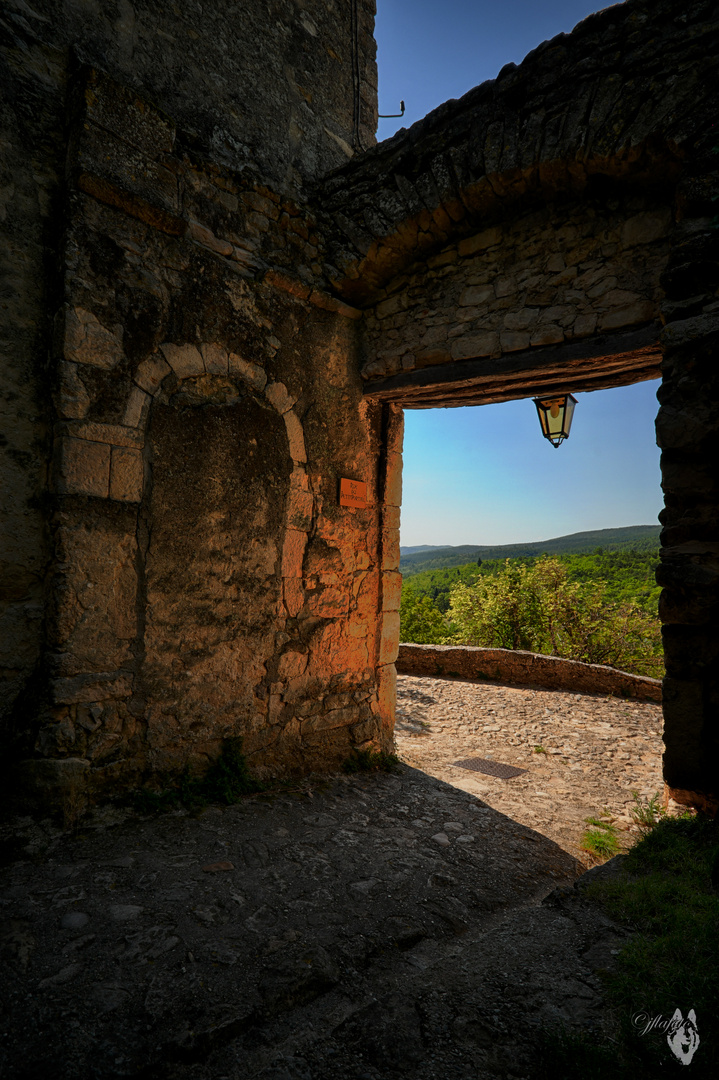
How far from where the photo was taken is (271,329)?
11.4 feet

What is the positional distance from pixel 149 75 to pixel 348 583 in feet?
10.9

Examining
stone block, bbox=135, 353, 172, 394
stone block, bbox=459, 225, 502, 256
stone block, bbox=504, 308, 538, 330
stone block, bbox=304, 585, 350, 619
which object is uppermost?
stone block, bbox=459, 225, 502, 256

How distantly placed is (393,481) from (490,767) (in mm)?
2655

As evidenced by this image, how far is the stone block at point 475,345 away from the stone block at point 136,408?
6.53 ft

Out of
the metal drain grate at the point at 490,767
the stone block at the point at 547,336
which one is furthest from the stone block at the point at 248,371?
the metal drain grate at the point at 490,767

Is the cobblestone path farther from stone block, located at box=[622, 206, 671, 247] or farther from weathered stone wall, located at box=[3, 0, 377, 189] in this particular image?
weathered stone wall, located at box=[3, 0, 377, 189]

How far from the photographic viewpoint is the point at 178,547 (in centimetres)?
294

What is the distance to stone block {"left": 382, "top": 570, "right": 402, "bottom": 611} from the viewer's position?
431 centimetres

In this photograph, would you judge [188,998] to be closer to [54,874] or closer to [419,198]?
[54,874]

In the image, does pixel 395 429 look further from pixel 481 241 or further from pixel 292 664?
pixel 292 664

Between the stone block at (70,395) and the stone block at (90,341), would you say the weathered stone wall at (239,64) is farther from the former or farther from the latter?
the stone block at (70,395)

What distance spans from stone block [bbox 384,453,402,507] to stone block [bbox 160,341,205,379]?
1727 mm

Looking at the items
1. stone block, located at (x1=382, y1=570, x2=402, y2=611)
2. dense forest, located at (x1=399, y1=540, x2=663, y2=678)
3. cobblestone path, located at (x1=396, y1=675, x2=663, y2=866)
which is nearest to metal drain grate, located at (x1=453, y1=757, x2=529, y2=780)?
cobblestone path, located at (x1=396, y1=675, x2=663, y2=866)

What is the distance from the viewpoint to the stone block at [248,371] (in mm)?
3244
